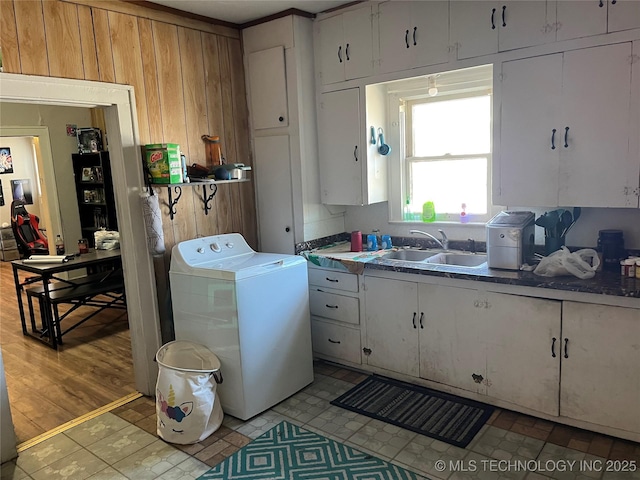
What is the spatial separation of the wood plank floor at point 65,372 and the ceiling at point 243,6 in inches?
104

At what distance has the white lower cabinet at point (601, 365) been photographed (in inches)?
94.0

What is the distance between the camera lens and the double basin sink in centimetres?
330

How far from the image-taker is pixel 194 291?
9.86 feet

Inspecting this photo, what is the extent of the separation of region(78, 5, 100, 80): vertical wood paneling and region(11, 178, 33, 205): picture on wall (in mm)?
7091

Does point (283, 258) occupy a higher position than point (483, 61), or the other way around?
point (483, 61)

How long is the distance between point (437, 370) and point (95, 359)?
2.77 meters

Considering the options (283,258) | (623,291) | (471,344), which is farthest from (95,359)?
(623,291)

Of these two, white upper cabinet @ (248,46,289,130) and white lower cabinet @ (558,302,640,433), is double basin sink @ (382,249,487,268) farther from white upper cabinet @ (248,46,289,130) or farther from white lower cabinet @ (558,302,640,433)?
white upper cabinet @ (248,46,289,130)

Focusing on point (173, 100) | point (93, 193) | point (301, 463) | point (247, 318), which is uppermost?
point (173, 100)

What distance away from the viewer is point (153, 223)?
304 centimetres

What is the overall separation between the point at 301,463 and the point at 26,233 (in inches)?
290

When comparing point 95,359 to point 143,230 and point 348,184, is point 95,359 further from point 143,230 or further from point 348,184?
point 348,184

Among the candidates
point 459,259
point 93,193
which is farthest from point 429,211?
point 93,193

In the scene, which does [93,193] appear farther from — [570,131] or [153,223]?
[570,131]
